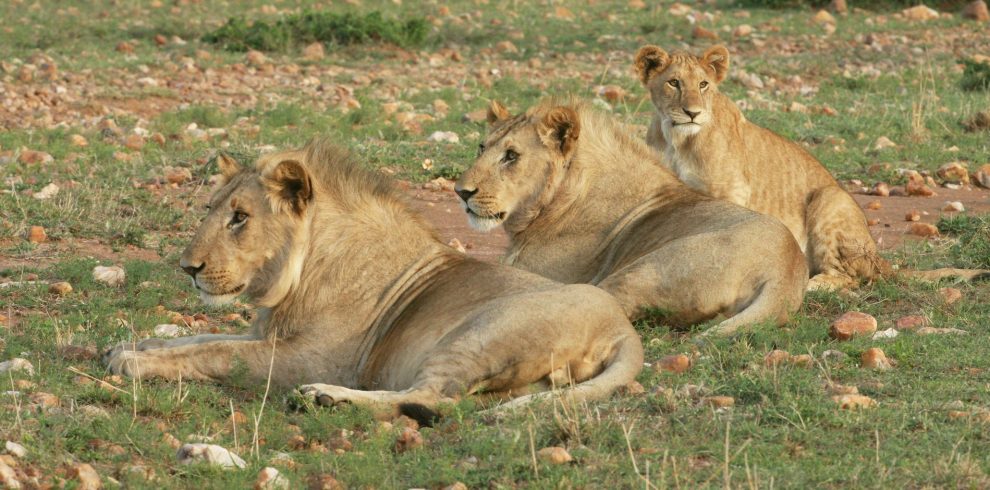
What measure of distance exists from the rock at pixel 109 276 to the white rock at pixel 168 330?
1097 mm

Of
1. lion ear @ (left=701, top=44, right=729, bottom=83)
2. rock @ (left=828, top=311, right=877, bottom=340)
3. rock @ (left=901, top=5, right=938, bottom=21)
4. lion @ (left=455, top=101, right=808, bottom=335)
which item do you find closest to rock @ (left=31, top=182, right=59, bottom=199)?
lion @ (left=455, top=101, right=808, bottom=335)

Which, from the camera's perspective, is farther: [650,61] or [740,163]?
[650,61]

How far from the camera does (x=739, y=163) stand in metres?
9.64

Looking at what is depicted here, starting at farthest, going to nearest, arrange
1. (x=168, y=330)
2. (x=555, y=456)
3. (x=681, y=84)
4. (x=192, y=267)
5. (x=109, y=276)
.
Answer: (x=681, y=84), (x=109, y=276), (x=168, y=330), (x=192, y=267), (x=555, y=456)

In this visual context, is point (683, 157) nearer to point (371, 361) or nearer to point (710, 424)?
point (371, 361)

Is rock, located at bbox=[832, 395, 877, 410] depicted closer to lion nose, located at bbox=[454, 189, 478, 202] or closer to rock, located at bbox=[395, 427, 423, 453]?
rock, located at bbox=[395, 427, 423, 453]

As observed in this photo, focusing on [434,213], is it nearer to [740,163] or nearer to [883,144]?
[740,163]

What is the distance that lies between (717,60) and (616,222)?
8.24 ft

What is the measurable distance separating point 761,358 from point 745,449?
140cm

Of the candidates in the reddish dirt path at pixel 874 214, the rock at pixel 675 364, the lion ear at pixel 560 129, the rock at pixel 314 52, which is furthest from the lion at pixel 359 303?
the rock at pixel 314 52

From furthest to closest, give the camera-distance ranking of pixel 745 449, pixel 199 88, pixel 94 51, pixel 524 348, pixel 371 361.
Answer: pixel 94 51 → pixel 199 88 → pixel 371 361 → pixel 524 348 → pixel 745 449

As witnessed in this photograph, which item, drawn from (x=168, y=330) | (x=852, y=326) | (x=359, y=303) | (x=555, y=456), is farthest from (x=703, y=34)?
(x=555, y=456)

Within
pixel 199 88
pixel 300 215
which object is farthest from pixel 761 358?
pixel 199 88

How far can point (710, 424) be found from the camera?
5305 millimetres
